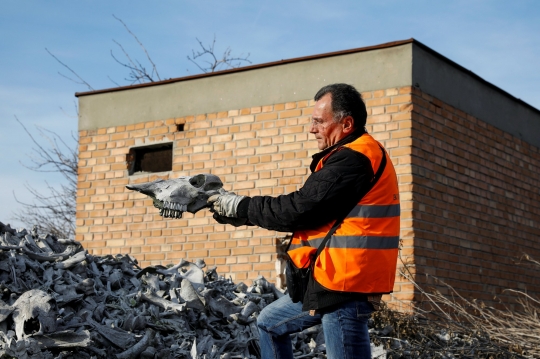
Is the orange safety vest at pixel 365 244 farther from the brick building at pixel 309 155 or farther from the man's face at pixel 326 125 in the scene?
the brick building at pixel 309 155

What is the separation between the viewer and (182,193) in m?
3.99

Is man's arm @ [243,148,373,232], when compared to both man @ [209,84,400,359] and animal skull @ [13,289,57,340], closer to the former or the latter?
man @ [209,84,400,359]

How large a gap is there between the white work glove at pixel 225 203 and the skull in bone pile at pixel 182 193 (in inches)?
2.5

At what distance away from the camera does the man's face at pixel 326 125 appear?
3699mm

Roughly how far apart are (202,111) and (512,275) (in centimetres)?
444

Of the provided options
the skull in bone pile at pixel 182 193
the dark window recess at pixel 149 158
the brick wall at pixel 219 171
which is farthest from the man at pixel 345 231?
the dark window recess at pixel 149 158

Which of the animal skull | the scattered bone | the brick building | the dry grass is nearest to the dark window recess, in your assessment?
the brick building

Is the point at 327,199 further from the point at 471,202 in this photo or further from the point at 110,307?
the point at 471,202

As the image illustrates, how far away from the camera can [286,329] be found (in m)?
3.79

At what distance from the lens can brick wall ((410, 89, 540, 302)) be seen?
8344 millimetres

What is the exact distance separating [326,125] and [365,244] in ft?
2.13

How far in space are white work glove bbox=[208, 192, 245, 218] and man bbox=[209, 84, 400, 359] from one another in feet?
0.54

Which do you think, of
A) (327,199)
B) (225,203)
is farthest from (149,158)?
(327,199)

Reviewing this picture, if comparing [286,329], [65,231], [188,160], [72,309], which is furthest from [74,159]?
[286,329]
